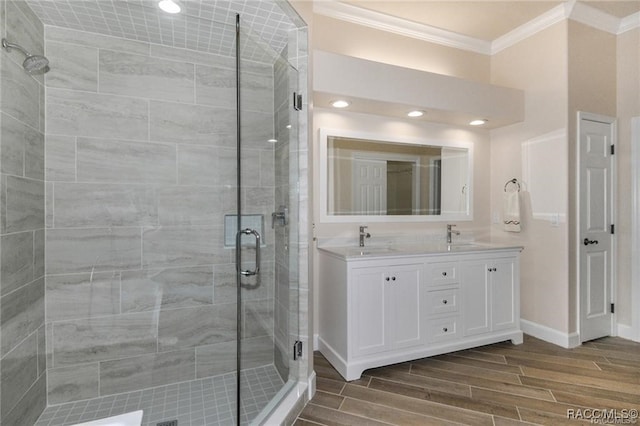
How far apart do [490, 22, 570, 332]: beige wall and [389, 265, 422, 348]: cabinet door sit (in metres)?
1.37

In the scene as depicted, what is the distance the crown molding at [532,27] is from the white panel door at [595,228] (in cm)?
92

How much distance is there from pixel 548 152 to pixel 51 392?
4130 millimetres

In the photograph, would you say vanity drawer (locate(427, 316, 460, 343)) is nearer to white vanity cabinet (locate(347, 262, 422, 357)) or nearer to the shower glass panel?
white vanity cabinet (locate(347, 262, 422, 357))

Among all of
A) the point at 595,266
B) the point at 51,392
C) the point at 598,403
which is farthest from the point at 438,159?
the point at 51,392

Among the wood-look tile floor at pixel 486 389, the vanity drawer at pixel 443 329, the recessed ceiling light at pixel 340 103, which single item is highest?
the recessed ceiling light at pixel 340 103

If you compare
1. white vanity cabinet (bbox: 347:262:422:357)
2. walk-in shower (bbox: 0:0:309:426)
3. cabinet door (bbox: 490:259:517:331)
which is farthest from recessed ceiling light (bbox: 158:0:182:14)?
cabinet door (bbox: 490:259:517:331)

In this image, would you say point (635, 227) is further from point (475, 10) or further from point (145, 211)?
point (145, 211)

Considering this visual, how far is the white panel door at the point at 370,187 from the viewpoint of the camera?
2826 millimetres

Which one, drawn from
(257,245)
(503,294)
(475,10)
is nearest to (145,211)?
(257,245)

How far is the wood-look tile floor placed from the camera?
181 centimetres

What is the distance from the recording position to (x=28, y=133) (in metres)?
1.73

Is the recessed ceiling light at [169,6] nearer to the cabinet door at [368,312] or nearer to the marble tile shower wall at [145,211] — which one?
the marble tile shower wall at [145,211]

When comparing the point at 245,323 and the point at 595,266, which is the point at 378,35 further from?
the point at 595,266

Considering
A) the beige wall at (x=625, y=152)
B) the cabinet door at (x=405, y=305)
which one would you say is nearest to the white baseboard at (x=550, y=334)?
the beige wall at (x=625, y=152)
